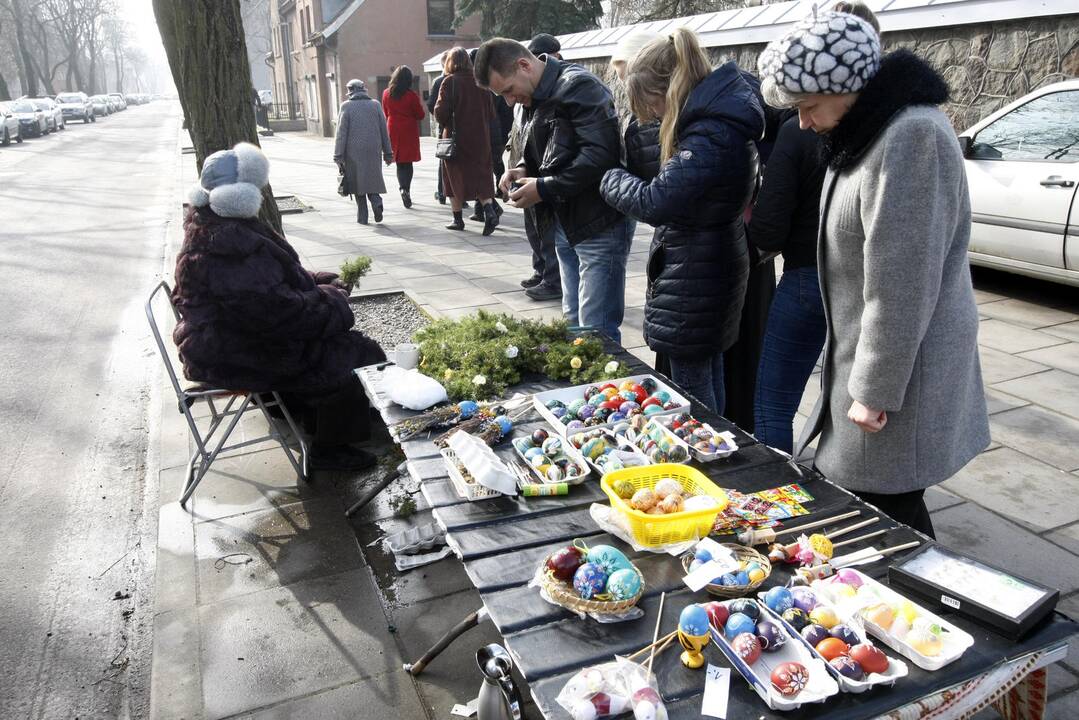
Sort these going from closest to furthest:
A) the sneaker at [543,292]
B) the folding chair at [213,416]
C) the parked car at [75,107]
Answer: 1. the folding chair at [213,416]
2. the sneaker at [543,292]
3. the parked car at [75,107]

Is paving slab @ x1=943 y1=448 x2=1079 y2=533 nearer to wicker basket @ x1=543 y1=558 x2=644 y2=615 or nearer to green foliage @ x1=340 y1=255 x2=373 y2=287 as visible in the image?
wicker basket @ x1=543 y1=558 x2=644 y2=615

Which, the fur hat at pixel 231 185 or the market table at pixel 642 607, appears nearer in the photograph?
the market table at pixel 642 607

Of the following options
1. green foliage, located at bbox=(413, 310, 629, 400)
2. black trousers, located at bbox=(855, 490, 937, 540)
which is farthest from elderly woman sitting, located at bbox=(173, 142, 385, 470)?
black trousers, located at bbox=(855, 490, 937, 540)

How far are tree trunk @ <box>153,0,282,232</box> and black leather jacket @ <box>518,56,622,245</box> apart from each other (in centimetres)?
283

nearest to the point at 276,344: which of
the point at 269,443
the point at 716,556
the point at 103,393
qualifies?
the point at 269,443

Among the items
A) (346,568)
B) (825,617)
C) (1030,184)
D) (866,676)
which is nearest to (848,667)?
(866,676)

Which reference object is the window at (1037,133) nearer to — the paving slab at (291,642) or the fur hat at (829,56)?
the fur hat at (829,56)

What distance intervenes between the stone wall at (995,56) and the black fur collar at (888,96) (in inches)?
247

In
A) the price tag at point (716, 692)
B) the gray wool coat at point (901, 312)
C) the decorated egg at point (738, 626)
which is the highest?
the gray wool coat at point (901, 312)

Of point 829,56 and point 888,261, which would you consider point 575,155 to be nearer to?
point 829,56

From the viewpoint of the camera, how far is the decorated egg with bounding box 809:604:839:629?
1.60 m

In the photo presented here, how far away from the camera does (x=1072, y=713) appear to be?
2.20m

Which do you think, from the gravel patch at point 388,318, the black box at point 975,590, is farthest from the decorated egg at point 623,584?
the gravel patch at point 388,318

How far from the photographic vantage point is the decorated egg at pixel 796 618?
5.30 ft
